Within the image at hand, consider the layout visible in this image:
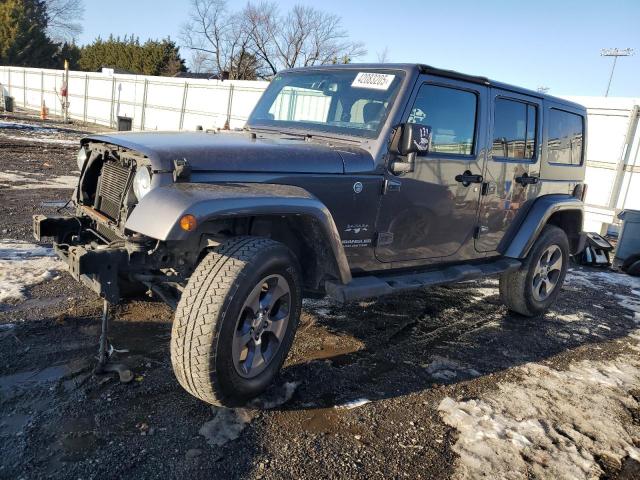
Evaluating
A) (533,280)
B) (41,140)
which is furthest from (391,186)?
(41,140)

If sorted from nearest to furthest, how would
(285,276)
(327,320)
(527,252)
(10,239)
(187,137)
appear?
(285,276), (187,137), (327,320), (527,252), (10,239)

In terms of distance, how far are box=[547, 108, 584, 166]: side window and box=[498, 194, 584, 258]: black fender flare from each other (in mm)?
501

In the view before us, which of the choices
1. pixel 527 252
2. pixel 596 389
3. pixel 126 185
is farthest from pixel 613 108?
pixel 126 185

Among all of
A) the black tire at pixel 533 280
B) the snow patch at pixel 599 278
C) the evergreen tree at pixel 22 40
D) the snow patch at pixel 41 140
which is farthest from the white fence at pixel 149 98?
the evergreen tree at pixel 22 40

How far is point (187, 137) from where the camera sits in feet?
10.9

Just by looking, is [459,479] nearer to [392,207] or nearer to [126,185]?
[392,207]

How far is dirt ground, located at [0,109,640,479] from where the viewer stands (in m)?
2.53

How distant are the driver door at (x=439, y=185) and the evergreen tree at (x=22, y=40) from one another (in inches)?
2185

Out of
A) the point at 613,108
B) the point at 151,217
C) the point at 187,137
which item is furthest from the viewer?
the point at 613,108

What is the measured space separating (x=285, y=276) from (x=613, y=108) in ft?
30.9

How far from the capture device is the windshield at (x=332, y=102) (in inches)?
145

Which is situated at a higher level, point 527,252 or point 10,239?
point 527,252

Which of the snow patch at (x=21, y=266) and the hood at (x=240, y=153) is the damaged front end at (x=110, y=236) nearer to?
the hood at (x=240, y=153)

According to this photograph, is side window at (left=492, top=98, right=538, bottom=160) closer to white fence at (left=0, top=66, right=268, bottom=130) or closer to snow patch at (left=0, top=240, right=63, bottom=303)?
snow patch at (left=0, top=240, right=63, bottom=303)
